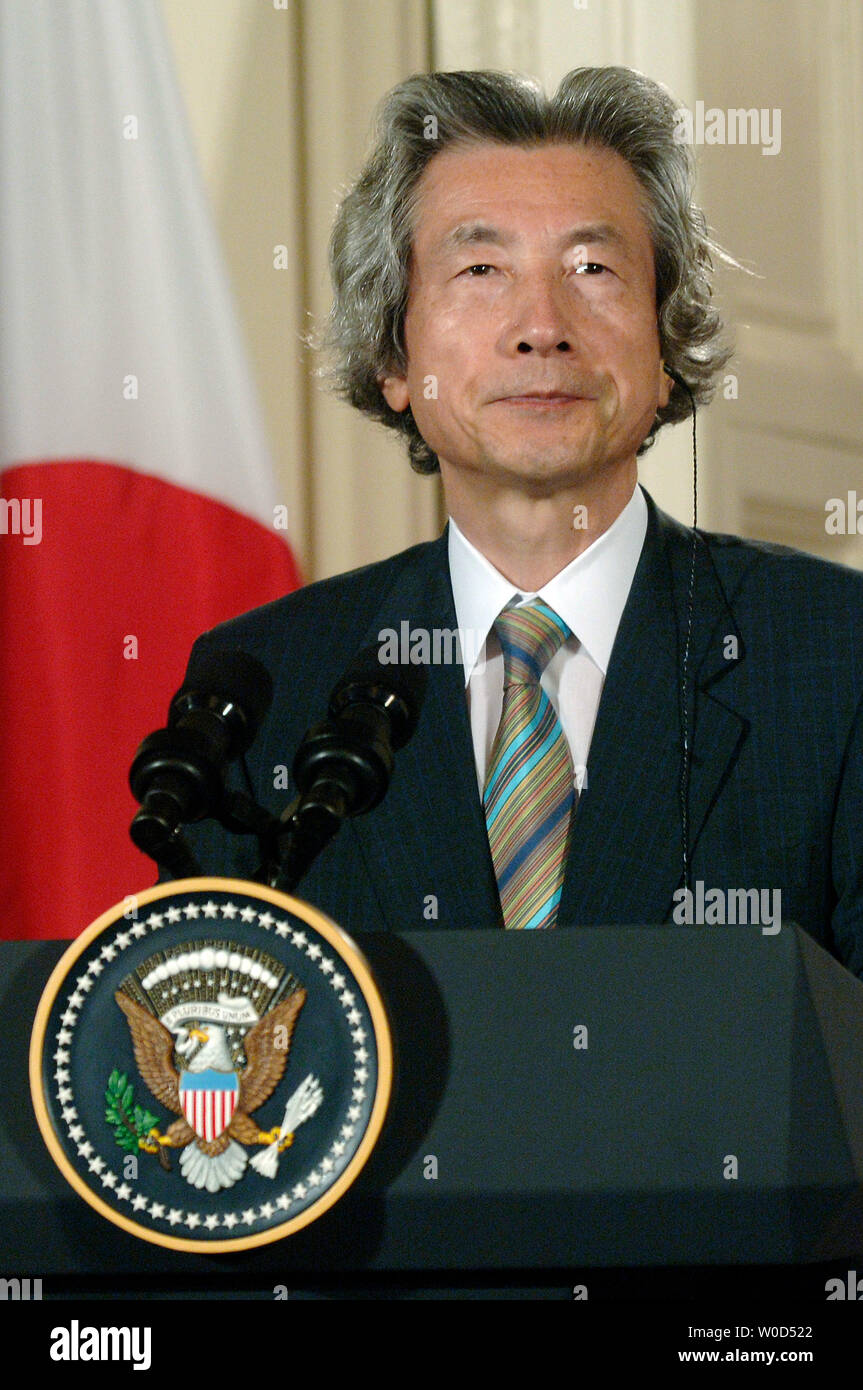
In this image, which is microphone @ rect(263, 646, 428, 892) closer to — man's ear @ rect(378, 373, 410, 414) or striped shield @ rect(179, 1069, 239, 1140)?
striped shield @ rect(179, 1069, 239, 1140)

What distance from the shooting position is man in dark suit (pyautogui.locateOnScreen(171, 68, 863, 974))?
1.19 meters

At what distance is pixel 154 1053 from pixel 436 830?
51 cm

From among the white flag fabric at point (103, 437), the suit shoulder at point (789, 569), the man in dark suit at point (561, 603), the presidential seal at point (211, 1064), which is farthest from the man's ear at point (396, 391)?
the presidential seal at point (211, 1064)

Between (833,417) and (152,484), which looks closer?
(152,484)

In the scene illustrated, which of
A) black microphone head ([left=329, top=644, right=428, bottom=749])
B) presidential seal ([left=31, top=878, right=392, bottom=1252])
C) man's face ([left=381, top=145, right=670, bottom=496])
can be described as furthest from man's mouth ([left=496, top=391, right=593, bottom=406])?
presidential seal ([left=31, top=878, right=392, bottom=1252])

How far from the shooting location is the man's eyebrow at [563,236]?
145 centimetres

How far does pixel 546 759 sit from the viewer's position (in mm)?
1243

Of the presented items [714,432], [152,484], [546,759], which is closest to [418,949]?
[546,759]

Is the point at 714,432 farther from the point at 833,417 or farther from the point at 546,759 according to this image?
the point at 546,759

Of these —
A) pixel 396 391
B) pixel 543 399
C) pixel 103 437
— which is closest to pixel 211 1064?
pixel 543 399

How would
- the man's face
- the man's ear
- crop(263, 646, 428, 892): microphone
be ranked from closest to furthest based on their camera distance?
crop(263, 646, 428, 892): microphone
the man's face
the man's ear

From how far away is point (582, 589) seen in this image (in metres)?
1.41
